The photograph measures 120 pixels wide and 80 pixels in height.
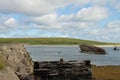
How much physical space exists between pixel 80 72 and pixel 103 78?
17101 millimetres

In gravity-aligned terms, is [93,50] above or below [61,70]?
above

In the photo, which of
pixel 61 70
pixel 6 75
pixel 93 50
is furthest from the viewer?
pixel 93 50

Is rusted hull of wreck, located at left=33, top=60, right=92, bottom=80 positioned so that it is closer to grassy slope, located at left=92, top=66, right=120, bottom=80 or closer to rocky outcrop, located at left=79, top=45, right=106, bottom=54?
grassy slope, located at left=92, top=66, right=120, bottom=80

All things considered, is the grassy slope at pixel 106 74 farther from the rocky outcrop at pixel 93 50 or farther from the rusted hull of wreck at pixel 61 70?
the rocky outcrop at pixel 93 50

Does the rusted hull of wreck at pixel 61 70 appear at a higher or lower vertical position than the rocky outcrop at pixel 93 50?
lower

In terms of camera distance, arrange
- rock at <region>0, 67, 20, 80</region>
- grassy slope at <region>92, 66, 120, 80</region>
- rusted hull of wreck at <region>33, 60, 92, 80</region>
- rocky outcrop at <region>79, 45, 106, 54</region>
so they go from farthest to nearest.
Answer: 1. rocky outcrop at <region>79, 45, 106, 54</region>
2. grassy slope at <region>92, 66, 120, 80</region>
3. rusted hull of wreck at <region>33, 60, 92, 80</region>
4. rock at <region>0, 67, 20, 80</region>

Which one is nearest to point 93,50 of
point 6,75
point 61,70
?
point 61,70

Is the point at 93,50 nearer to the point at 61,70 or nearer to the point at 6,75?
the point at 61,70

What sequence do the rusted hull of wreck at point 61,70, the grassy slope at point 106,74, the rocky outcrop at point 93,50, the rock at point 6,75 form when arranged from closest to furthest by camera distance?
1. the rock at point 6,75
2. the rusted hull of wreck at point 61,70
3. the grassy slope at point 106,74
4. the rocky outcrop at point 93,50

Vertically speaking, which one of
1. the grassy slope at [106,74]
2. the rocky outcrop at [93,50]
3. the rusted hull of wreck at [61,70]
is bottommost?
the grassy slope at [106,74]

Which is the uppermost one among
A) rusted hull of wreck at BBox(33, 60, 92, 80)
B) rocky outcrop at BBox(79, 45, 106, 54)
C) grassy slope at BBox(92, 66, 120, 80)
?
rocky outcrop at BBox(79, 45, 106, 54)

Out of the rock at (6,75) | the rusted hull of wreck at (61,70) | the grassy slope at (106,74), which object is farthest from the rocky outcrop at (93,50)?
the rock at (6,75)

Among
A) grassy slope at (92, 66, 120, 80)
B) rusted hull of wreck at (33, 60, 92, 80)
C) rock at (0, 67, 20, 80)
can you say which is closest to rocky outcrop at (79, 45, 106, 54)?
grassy slope at (92, 66, 120, 80)

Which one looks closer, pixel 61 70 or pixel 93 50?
pixel 61 70
